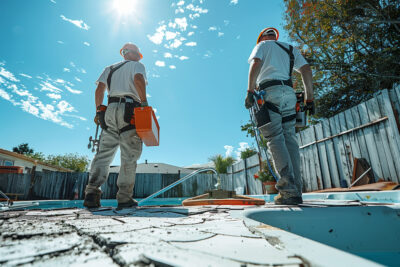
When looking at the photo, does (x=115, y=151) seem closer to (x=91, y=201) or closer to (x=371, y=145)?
(x=91, y=201)

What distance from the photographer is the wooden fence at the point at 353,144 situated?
394cm

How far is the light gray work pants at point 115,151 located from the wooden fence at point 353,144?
464 cm

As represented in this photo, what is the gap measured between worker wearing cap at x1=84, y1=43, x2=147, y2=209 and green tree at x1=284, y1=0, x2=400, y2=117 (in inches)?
242

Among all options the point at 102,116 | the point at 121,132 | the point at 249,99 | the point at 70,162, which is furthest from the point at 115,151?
the point at 70,162

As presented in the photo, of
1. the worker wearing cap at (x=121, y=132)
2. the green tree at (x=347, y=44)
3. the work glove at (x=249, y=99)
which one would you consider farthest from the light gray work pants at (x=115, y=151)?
the green tree at (x=347, y=44)

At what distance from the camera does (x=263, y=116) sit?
2.09 metres

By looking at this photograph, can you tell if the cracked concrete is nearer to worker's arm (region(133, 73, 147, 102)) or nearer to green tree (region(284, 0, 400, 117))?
worker's arm (region(133, 73, 147, 102))

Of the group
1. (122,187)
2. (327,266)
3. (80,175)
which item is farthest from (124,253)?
(80,175)

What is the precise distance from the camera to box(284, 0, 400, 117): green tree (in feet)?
19.6

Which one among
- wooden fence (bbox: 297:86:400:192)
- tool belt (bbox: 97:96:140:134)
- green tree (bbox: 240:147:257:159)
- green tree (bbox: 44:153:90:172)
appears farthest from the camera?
green tree (bbox: 44:153:90:172)

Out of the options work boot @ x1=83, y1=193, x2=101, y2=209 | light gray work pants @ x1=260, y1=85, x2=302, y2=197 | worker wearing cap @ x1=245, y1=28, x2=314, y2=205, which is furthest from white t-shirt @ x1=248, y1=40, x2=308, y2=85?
work boot @ x1=83, y1=193, x2=101, y2=209

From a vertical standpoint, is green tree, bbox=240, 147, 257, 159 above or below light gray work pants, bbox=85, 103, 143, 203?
above

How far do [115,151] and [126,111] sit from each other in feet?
1.80

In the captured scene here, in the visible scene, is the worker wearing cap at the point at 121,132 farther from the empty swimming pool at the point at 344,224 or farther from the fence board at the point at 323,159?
the fence board at the point at 323,159
